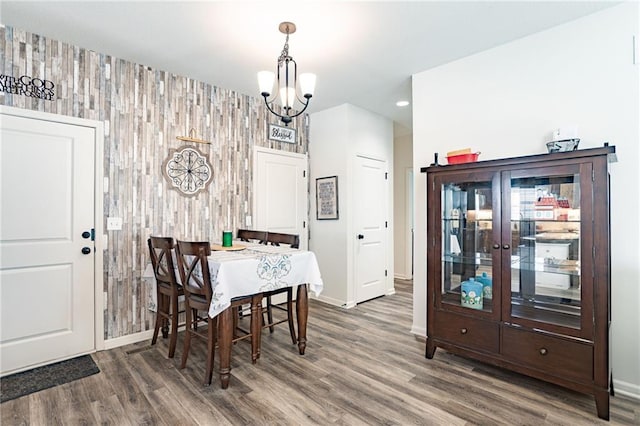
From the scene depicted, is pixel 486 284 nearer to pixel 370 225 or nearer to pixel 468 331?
pixel 468 331

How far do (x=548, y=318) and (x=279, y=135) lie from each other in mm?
3495

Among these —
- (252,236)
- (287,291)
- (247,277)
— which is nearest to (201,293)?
(247,277)

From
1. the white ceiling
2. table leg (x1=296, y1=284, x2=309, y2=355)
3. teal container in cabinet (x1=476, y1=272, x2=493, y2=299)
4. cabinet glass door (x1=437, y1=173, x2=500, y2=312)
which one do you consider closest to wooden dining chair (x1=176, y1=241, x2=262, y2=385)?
table leg (x1=296, y1=284, x2=309, y2=355)

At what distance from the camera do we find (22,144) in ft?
8.32

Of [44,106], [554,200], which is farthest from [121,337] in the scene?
[554,200]

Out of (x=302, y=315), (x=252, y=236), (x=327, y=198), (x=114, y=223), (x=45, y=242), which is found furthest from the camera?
(x=327, y=198)

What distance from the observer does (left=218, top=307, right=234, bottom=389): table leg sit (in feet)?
7.43

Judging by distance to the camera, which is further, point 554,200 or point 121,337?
point 121,337

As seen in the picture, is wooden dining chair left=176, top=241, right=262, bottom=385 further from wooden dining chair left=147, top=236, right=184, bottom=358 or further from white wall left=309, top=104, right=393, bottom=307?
white wall left=309, top=104, right=393, bottom=307

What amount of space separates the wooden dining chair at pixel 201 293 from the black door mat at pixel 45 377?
0.78 meters

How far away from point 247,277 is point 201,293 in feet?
1.17

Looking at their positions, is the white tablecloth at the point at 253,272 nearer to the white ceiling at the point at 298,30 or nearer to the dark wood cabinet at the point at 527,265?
the dark wood cabinet at the point at 527,265

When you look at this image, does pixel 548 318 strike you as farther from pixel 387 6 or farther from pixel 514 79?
pixel 387 6

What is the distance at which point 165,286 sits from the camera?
284 centimetres
